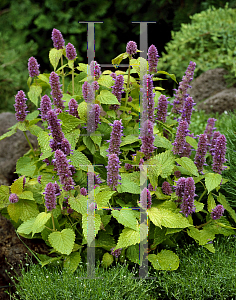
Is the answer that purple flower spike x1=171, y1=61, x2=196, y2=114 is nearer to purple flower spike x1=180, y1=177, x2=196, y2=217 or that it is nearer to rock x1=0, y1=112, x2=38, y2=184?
purple flower spike x1=180, y1=177, x2=196, y2=217

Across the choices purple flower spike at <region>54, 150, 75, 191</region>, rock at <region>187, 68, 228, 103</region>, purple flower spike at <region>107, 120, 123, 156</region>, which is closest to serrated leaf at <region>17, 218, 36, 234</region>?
purple flower spike at <region>54, 150, 75, 191</region>

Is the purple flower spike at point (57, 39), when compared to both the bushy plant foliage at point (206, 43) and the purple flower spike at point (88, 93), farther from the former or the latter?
the bushy plant foliage at point (206, 43)

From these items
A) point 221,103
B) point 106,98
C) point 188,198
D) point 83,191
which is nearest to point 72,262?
point 83,191

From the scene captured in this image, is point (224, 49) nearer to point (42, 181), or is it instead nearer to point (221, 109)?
point (221, 109)

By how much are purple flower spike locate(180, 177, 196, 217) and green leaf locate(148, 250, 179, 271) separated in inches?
11.5

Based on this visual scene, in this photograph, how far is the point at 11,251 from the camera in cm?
248

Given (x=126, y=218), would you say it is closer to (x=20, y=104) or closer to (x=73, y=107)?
(x=73, y=107)

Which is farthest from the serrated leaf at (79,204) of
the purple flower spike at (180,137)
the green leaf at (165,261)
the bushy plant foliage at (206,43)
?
the bushy plant foliage at (206,43)

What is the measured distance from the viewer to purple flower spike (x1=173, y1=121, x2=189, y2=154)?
218 cm

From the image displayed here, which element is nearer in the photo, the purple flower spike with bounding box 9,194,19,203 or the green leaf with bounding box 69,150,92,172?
the green leaf with bounding box 69,150,92,172

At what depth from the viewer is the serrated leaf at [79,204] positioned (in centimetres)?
195

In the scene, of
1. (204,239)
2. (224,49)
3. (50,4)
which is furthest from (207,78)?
(204,239)

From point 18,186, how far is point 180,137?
1.10m

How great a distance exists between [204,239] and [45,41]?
5.70 m
